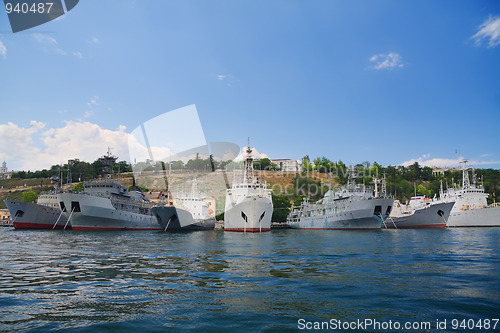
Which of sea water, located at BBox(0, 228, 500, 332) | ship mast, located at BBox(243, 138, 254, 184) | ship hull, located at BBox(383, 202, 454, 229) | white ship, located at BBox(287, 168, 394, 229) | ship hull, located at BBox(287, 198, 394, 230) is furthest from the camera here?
ship hull, located at BBox(383, 202, 454, 229)

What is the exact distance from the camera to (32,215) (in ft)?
174

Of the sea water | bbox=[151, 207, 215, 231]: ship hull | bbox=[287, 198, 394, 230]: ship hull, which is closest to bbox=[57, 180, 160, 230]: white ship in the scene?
bbox=[151, 207, 215, 231]: ship hull

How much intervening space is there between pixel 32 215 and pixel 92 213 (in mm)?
16352

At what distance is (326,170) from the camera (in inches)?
7013

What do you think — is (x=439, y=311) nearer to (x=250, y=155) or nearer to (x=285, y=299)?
(x=285, y=299)

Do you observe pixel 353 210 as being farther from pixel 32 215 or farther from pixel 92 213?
pixel 32 215

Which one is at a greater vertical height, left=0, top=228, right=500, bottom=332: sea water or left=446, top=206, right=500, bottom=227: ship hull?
left=0, top=228, right=500, bottom=332: sea water

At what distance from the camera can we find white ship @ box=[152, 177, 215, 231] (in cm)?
5003

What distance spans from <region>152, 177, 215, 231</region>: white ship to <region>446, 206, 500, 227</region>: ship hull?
52.7 metres

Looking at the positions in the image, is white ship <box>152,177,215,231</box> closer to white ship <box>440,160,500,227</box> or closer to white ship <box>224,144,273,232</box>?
white ship <box>224,144,273,232</box>

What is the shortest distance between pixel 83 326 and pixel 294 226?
7338 centimetres

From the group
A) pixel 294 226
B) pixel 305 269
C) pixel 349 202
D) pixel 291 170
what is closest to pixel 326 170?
pixel 291 170

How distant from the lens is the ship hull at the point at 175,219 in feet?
162

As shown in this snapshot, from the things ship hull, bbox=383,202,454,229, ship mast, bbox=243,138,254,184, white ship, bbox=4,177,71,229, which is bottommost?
ship hull, bbox=383,202,454,229
